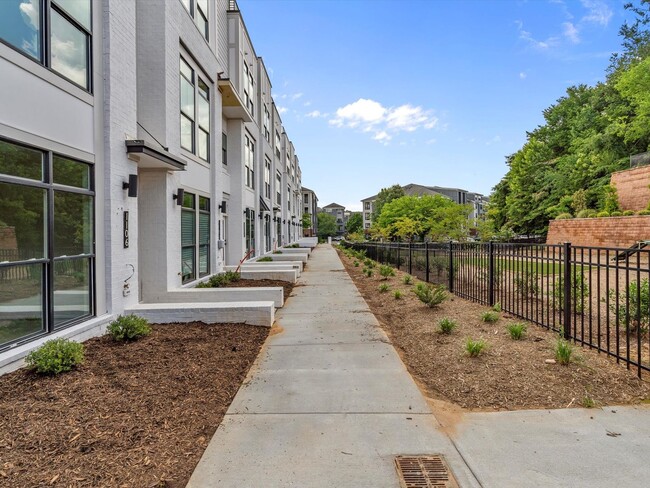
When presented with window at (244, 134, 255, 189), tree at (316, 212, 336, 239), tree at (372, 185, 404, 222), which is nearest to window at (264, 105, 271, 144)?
window at (244, 134, 255, 189)

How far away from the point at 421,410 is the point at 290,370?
182cm

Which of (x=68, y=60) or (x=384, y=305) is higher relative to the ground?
(x=68, y=60)

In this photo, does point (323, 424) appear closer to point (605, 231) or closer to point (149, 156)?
point (149, 156)

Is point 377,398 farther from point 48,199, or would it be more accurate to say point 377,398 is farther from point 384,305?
point 384,305

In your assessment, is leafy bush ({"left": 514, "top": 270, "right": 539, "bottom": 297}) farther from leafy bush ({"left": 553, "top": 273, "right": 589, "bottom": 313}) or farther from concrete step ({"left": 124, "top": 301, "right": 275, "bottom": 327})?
concrete step ({"left": 124, "top": 301, "right": 275, "bottom": 327})

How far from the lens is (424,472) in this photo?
276 cm

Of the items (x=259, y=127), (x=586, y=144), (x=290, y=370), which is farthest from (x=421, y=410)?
(x=586, y=144)

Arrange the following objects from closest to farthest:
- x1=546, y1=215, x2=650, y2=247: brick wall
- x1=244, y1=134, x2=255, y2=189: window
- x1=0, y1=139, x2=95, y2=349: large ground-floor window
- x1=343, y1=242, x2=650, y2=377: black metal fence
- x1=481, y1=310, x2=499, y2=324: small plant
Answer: x1=0, y1=139, x2=95, y2=349: large ground-floor window < x1=343, y1=242, x2=650, y2=377: black metal fence < x1=481, y1=310, x2=499, y2=324: small plant < x1=244, y1=134, x2=255, y2=189: window < x1=546, y1=215, x2=650, y2=247: brick wall

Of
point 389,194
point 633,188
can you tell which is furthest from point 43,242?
point 389,194

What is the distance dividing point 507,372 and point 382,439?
7.37 ft

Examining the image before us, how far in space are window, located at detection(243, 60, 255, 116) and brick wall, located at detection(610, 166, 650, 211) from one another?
71.3 ft

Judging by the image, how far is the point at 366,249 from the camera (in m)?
28.0

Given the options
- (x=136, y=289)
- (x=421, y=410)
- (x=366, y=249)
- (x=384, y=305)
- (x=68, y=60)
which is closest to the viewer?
(x=421, y=410)

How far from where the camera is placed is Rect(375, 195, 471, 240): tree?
35781 mm
